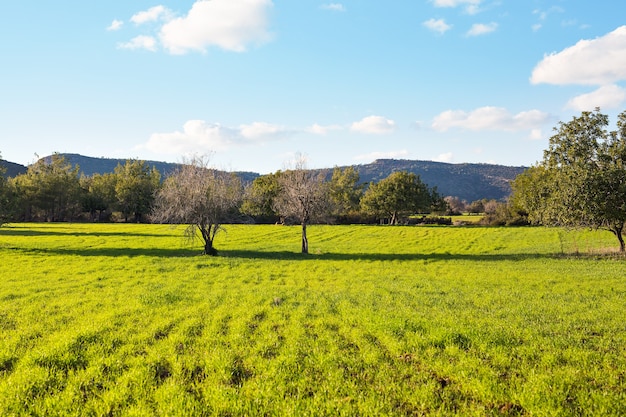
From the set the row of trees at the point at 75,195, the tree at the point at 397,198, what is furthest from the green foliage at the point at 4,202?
the tree at the point at 397,198

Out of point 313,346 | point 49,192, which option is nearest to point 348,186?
point 49,192

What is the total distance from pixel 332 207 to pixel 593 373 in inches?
1187

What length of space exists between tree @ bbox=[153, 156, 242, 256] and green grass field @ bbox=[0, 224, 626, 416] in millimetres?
11841

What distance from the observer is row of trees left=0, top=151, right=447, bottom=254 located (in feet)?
113

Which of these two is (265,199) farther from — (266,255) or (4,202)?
(266,255)

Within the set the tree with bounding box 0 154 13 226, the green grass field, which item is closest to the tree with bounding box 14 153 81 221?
the tree with bounding box 0 154 13 226

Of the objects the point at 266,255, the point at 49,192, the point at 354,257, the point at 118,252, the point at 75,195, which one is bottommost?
the point at 354,257

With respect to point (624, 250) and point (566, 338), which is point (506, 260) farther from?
point (566, 338)

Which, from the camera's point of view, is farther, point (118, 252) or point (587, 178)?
point (118, 252)

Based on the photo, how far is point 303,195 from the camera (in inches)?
1425

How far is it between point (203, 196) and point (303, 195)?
9359mm

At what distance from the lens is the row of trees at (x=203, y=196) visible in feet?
113

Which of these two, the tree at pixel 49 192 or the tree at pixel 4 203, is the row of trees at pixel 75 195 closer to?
the tree at pixel 49 192

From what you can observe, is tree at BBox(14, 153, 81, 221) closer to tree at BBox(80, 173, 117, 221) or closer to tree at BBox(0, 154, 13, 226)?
tree at BBox(80, 173, 117, 221)
